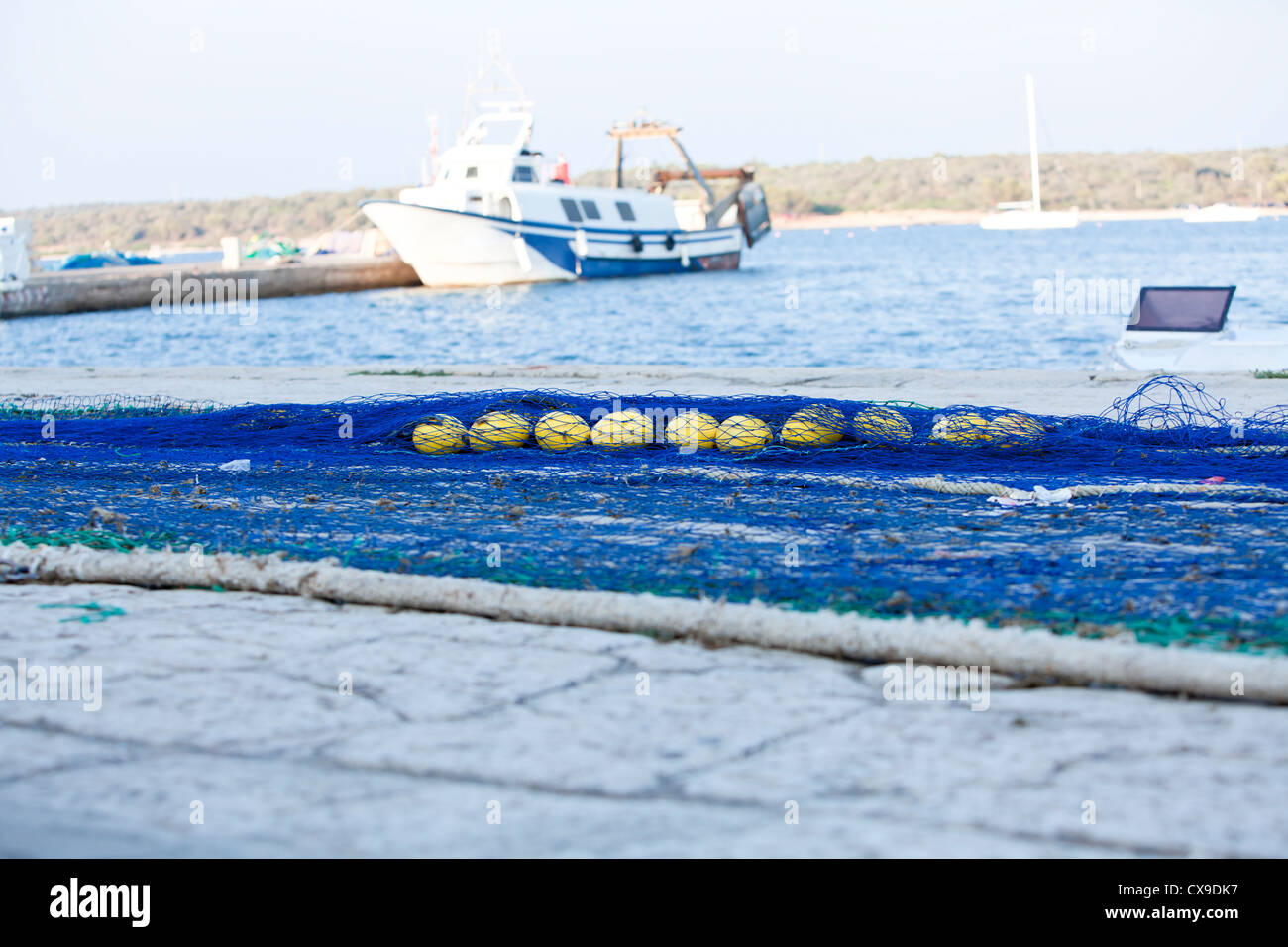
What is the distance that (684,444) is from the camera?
5434 millimetres

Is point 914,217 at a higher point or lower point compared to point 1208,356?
higher

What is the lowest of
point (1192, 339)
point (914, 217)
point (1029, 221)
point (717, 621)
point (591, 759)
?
point (591, 759)

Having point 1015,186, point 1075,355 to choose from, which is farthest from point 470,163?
point 1015,186

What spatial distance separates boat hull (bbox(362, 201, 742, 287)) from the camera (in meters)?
35.8

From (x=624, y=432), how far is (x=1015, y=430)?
1666 millimetres

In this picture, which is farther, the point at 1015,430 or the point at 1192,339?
the point at 1192,339

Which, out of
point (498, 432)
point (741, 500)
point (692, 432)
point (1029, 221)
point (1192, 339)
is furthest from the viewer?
point (1029, 221)

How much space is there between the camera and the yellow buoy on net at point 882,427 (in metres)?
5.26

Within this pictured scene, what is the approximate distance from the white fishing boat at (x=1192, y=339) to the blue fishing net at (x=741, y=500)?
197 inches

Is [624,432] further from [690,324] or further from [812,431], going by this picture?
[690,324]

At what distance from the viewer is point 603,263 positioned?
39.2 metres

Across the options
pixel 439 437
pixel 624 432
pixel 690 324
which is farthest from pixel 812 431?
pixel 690 324
